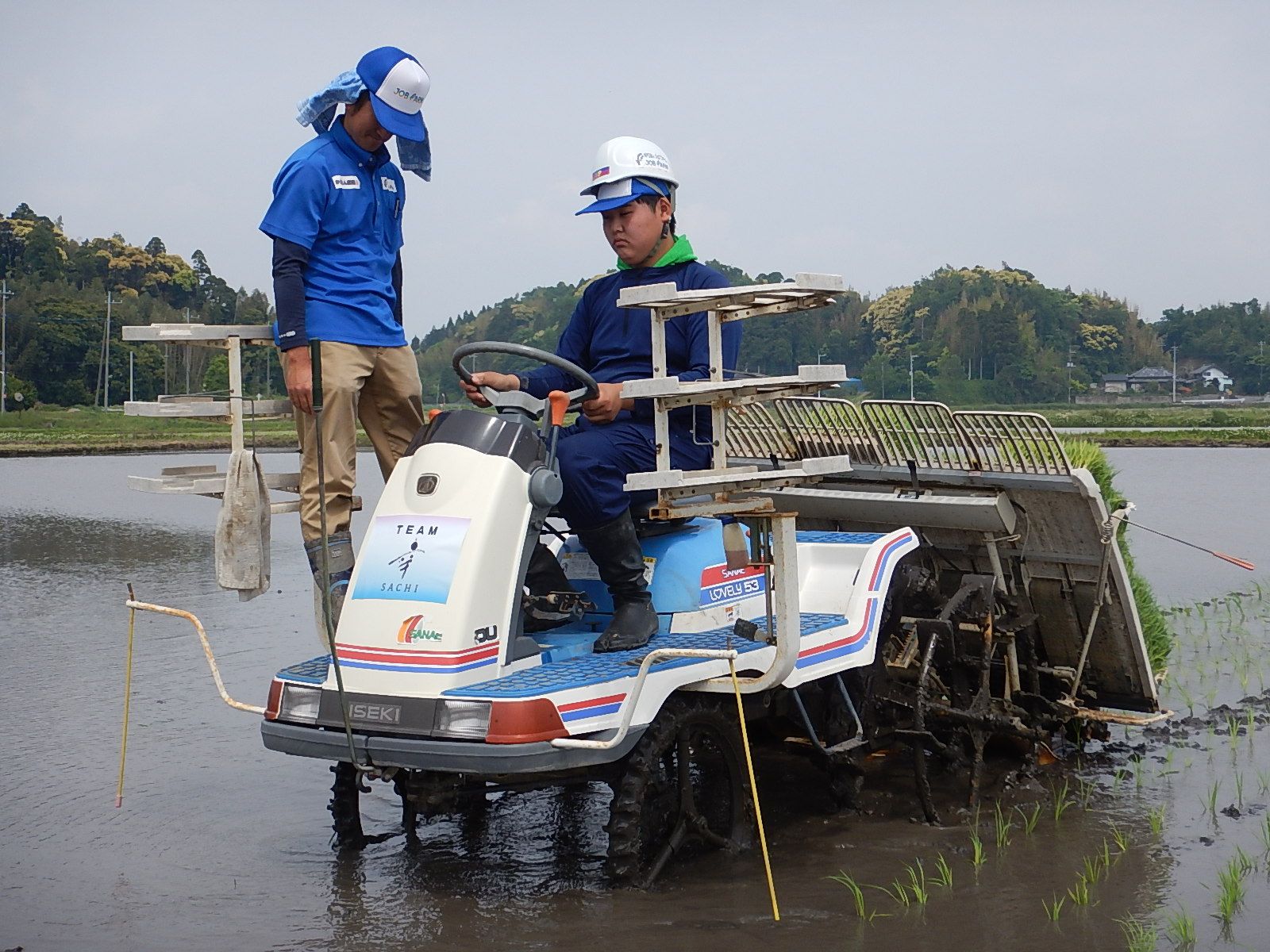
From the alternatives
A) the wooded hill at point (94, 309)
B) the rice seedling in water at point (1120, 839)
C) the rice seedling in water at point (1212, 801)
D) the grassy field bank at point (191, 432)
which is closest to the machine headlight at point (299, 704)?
the rice seedling in water at point (1120, 839)

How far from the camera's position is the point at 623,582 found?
5.89 meters

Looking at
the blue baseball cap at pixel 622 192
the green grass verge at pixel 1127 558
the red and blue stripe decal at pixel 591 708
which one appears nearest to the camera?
the red and blue stripe decal at pixel 591 708

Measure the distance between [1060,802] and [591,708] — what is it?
105 inches

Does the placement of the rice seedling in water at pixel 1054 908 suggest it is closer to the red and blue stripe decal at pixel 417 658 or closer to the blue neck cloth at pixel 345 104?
the red and blue stripe decal at pixel 417 658

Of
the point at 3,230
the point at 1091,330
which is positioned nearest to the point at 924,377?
the point at 1091,330

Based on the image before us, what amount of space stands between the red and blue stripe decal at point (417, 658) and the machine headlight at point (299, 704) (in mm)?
170

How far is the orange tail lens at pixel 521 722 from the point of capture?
16.0 ft

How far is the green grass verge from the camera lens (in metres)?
8.04

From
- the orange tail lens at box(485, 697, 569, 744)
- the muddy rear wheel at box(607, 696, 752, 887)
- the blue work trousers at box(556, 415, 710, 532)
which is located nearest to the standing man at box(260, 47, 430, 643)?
the blue work trousers at box(556, 415, 710, 532)

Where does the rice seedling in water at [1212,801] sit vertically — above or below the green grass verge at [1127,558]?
below

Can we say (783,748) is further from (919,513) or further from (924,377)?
(924,377)

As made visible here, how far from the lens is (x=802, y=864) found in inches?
229

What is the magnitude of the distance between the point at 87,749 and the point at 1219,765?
18.5ft

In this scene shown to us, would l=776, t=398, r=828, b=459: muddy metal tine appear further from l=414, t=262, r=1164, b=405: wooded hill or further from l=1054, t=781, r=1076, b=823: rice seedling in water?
l=414, t=262, r=1164, b=405: wooded hill
